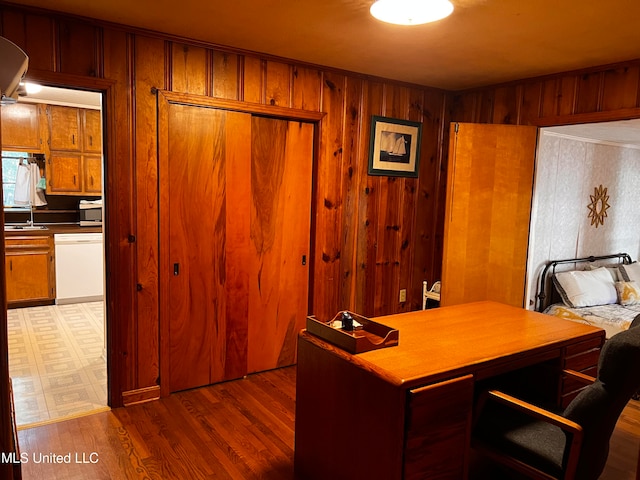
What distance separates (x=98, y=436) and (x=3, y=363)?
2279mm

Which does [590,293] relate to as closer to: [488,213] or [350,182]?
[488,213]

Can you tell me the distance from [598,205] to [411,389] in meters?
4.51

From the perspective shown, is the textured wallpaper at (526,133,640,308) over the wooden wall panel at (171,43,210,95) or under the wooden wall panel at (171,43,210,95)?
under

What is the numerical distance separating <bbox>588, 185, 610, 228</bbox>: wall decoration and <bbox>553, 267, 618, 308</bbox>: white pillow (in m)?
0.80

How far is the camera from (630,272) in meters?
4.97

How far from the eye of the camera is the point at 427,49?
3098mm

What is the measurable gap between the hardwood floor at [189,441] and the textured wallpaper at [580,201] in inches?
70.7

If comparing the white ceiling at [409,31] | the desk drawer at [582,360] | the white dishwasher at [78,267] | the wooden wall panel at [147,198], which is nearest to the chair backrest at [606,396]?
the desk drawer at [582,360]

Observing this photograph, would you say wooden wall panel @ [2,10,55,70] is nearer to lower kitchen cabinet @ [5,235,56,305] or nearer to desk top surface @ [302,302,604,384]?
desk top surface @ [302,302,604,384]

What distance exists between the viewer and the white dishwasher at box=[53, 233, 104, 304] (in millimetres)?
5547

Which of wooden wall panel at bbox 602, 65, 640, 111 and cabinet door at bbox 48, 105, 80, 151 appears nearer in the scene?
wooden wall panel at bbox 602, 65, 640, 111

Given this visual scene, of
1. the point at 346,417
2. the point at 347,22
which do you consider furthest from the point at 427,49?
the point at 346,417

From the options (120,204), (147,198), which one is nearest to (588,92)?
(147,198)

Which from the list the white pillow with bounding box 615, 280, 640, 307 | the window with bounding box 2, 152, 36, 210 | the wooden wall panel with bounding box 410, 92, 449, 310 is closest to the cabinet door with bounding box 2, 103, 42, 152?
the window with bounding box 2, 152, 36, 210
